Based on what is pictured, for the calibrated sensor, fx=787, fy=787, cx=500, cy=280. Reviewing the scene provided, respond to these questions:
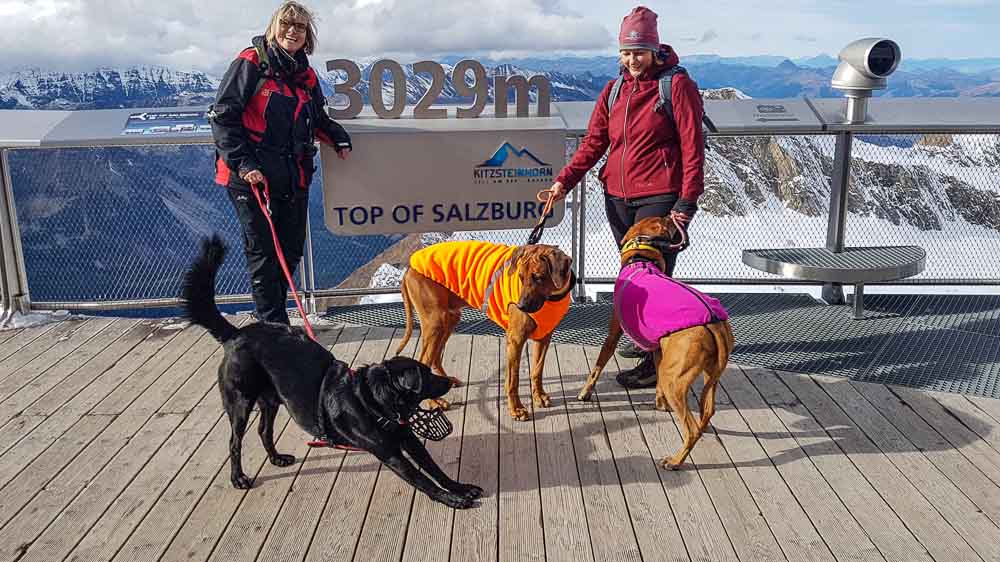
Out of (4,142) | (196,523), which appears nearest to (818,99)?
(196,523)

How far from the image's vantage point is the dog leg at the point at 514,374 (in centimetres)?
338

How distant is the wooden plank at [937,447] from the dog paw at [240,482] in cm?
264

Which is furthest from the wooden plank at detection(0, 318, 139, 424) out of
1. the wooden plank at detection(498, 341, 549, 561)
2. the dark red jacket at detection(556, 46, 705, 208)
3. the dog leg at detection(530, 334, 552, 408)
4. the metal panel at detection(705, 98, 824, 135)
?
the metal panel at detection(705, 98, 824, 135)

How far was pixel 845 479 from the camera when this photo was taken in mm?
3004

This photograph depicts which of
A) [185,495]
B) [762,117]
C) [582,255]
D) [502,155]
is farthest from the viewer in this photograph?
[582,255]

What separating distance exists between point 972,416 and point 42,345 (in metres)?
4.90

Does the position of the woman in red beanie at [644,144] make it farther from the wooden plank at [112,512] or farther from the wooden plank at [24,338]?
the wooden plank at [24,338]

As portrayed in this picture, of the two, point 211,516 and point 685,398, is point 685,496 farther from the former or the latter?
point 211,516

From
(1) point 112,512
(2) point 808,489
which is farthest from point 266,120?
(2) point 808,489

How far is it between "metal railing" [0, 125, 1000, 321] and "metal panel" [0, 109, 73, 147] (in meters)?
0.26

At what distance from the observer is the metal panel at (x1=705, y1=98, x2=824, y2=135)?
499 centimetres

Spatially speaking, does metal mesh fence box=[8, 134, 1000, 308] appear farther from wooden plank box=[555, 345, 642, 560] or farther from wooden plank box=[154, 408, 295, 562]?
wooden plank box=[154, 408, 295, 562]

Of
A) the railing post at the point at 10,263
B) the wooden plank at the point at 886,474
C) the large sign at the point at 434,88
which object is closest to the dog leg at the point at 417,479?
the wooden plank at the point at 886,474

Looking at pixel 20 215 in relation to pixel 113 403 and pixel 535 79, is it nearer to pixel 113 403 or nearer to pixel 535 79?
pixel 113 403
